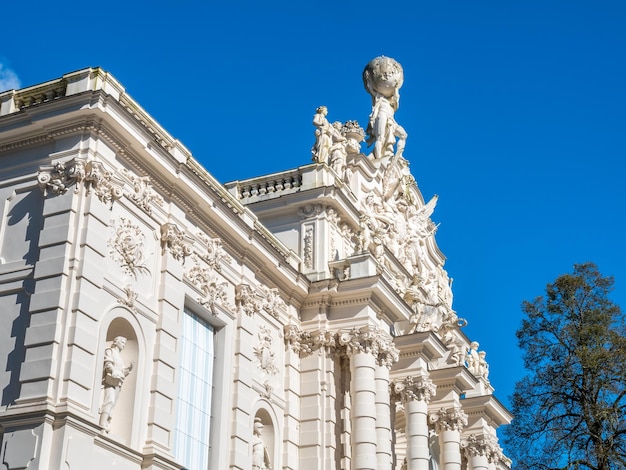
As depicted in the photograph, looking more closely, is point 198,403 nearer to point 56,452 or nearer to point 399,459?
point 56,452

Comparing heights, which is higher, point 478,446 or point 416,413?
point 478,446

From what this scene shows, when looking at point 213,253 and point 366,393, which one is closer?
point 213,253

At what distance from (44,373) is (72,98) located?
261 inches

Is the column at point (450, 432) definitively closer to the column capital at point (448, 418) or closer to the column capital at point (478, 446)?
the column capital at point (448, 418)

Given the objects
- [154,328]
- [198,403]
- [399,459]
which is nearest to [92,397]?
[154,328]

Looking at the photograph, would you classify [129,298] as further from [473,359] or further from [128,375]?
[473,359]

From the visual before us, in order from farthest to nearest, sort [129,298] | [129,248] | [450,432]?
1. [450,432]
2. [129,248]
3. [129,298]

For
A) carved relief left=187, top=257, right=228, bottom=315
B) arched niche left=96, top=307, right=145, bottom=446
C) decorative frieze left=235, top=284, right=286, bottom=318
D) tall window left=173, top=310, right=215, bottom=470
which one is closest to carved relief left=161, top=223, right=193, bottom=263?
carved relief left=187, top=257, right=228, bottom=315

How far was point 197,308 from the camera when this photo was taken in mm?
26812

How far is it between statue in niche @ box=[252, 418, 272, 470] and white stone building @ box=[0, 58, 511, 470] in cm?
7

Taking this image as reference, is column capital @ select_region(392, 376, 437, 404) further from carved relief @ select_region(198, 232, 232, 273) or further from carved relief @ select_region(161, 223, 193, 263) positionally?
carved relief @ select_region(161, 223, 193, 263)

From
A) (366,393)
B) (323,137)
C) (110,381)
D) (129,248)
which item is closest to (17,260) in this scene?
(129,248)

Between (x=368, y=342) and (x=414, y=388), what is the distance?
4526 millimetres

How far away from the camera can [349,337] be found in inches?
1234
